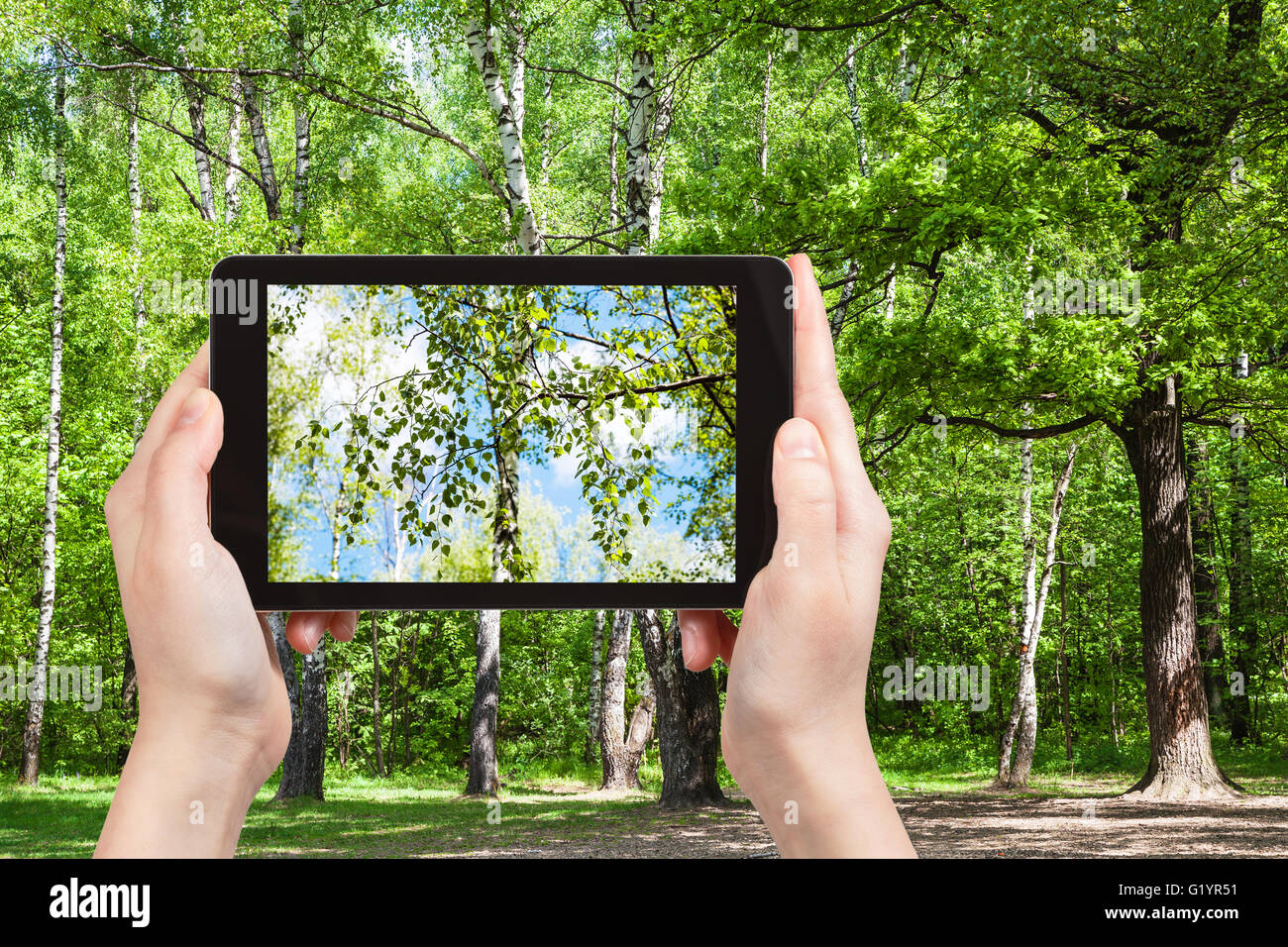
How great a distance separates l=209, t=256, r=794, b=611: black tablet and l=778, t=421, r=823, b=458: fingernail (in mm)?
189

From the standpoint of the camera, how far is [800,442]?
186 cm

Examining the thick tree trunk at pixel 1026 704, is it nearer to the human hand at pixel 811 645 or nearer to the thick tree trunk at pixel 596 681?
the thick tree trunk at pixel 596 681

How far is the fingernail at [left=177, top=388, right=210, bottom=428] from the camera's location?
198 cm

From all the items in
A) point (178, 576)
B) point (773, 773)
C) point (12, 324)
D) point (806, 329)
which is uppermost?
point (12, 324)

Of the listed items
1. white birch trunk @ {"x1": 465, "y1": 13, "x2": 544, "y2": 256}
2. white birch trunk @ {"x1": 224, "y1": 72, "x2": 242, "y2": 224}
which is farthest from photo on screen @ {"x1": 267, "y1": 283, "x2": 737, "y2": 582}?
white birch trunk @ {"x1": 224, "y1": 72, "x2": 242, "y2": 224}

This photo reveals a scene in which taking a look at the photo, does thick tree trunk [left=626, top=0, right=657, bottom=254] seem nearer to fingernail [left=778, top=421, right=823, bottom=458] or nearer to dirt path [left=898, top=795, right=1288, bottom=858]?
dirt path [left=898, top=795, right=1288, bottom=858]

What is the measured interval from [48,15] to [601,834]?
42.5ft

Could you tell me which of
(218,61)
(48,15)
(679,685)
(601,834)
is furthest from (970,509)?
(48,15)

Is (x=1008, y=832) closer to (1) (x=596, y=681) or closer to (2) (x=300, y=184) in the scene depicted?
(1) (x=596, y=681)

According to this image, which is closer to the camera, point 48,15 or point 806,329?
point 806,329

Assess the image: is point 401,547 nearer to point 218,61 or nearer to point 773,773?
point 773,773

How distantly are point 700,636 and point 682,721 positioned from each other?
35.9ft

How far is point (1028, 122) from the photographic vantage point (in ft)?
44.9

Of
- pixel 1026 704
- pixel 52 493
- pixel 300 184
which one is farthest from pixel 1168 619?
pixel 52 493
